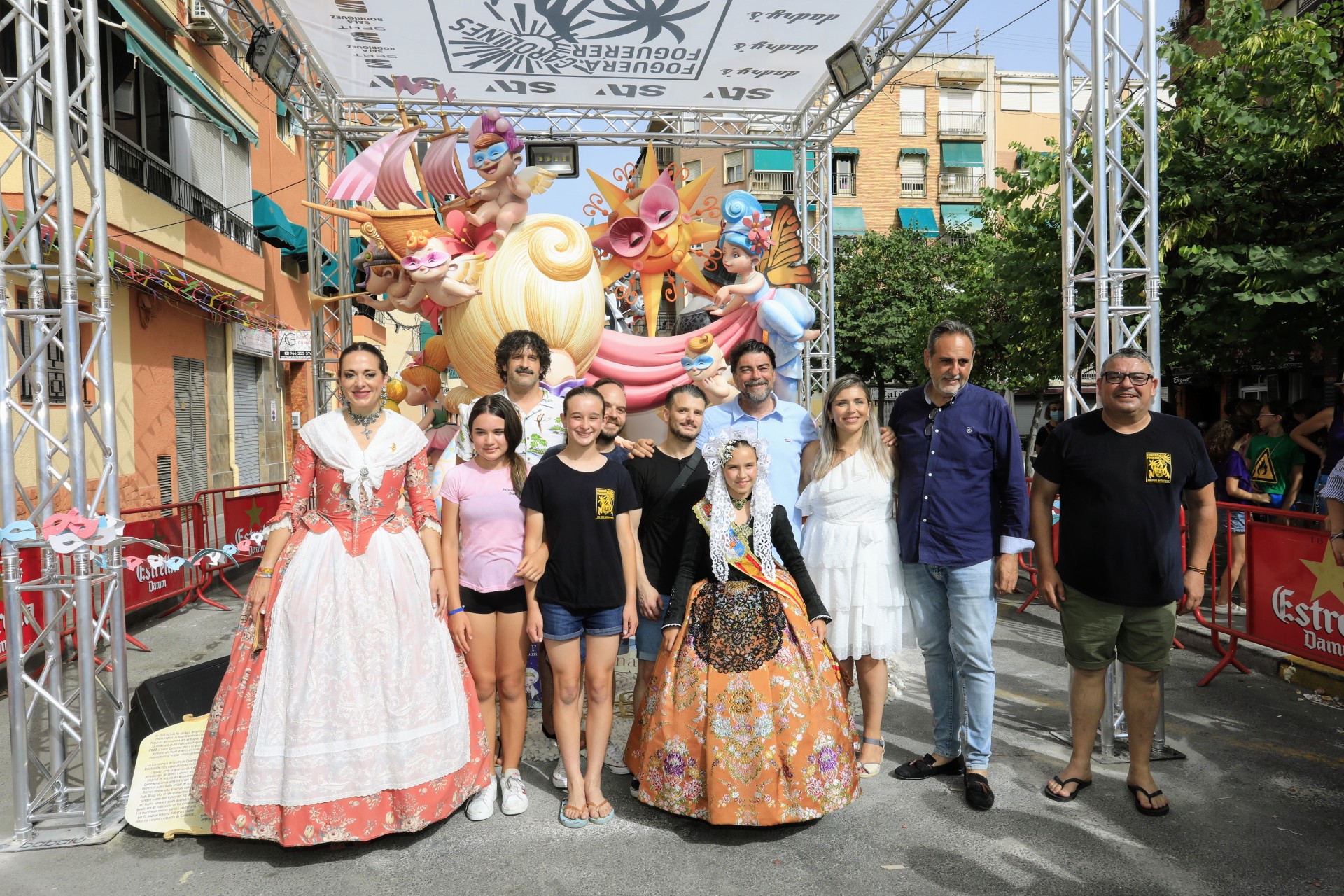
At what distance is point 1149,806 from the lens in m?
3.58

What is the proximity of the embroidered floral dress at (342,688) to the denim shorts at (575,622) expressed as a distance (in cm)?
37

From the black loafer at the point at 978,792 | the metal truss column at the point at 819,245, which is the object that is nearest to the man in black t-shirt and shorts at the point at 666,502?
the black loafer at the point at 978,792

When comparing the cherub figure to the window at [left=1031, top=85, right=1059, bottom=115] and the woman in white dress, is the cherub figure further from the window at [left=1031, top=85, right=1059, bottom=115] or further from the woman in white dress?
the window at [left=1031, top=85, right=1059, bottom=115]

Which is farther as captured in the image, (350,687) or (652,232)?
(652,232)

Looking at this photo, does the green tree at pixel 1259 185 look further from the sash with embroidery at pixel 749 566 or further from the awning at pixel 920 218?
the awning at pixel 920 218

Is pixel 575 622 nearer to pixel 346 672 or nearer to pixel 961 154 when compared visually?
pixel 346 672

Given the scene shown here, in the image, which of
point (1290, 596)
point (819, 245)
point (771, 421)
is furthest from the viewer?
point (819, 245)

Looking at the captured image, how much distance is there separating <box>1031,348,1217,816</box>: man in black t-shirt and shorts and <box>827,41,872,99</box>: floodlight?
520 cm

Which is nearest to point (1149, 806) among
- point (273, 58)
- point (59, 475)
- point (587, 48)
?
point (59, 475)

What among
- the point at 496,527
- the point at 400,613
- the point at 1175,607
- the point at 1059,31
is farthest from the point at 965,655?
the point at 1059,31

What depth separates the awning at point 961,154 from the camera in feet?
101

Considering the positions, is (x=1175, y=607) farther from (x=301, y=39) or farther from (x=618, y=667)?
(x=301, y=39)

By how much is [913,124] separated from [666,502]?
30227mm

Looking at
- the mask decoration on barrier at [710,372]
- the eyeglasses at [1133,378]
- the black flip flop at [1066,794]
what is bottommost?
the black flip flop at [1066,794]
